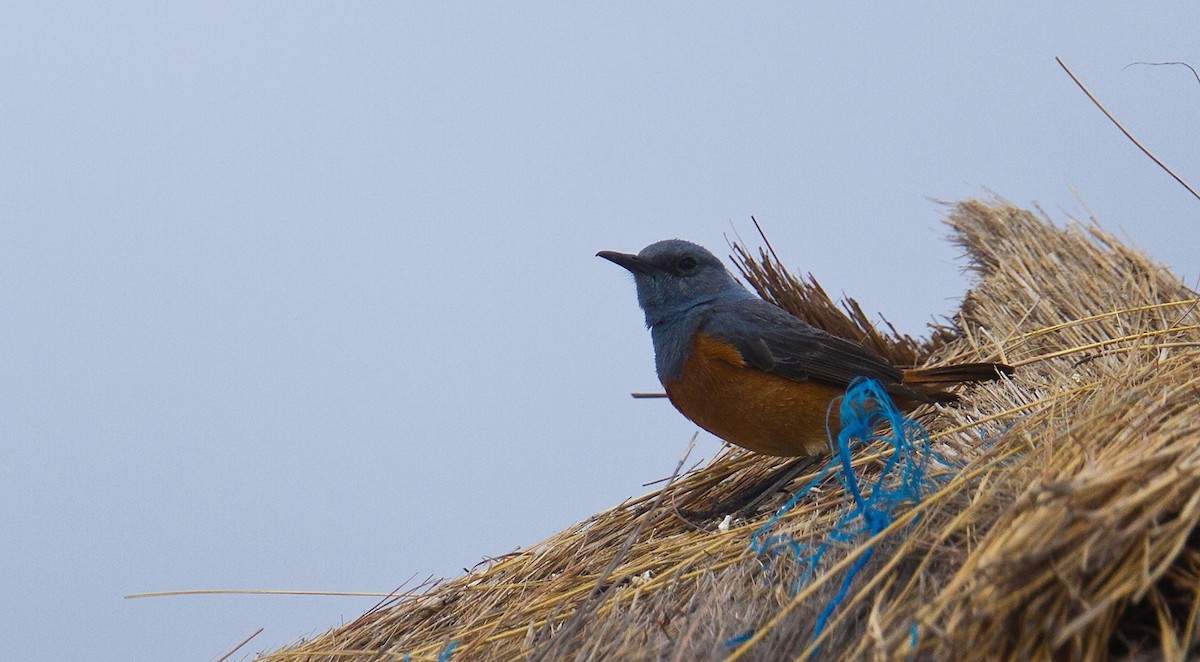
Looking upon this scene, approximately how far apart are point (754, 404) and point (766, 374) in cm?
14

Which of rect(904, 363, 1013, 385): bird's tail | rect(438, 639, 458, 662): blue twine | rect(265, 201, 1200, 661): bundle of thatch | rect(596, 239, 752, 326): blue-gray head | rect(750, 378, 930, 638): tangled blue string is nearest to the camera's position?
rect(265, 201, 1200, 661): bundle of thatch

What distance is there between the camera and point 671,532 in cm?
387

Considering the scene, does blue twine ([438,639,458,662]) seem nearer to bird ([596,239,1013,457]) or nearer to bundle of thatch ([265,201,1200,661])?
bundle of thatch ([265,201,1200,661])

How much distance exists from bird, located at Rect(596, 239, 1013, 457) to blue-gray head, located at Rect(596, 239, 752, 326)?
0.11 ft

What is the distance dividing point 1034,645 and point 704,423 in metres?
2.36

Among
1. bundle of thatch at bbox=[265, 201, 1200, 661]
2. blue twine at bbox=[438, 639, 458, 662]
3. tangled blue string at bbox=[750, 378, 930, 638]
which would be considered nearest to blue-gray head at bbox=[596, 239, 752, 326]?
bundle of thatch at bbox=[265, 201, 1200, 661]

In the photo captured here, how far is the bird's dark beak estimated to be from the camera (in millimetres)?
4496

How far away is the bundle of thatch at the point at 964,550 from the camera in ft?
5.76

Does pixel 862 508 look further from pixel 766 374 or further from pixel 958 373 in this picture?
pixel 958 373

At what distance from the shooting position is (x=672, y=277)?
4.49m

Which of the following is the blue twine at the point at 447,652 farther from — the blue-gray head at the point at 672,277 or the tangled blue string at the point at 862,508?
the blue-gray head at the point at 672,277

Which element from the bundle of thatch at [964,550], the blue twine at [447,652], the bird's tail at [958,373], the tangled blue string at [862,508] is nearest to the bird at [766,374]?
the bird's tail at [958,373]

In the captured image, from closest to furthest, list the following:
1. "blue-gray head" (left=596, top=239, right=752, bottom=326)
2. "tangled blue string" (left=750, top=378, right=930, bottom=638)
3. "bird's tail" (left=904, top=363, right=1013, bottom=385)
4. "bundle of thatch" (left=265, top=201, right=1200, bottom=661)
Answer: "bundle of thatch" (left=265, top=201, right=1200, bottom=661) → "tangled blue string" (left=750, top=378, right=930, bottom=638) → "bird's tail" (left=904, top=363, right=1013, bottom=385) → "blue-gray head" (left=596, top=239, right=752, bottom=326)

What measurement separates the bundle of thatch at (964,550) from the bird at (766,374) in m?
0.20
